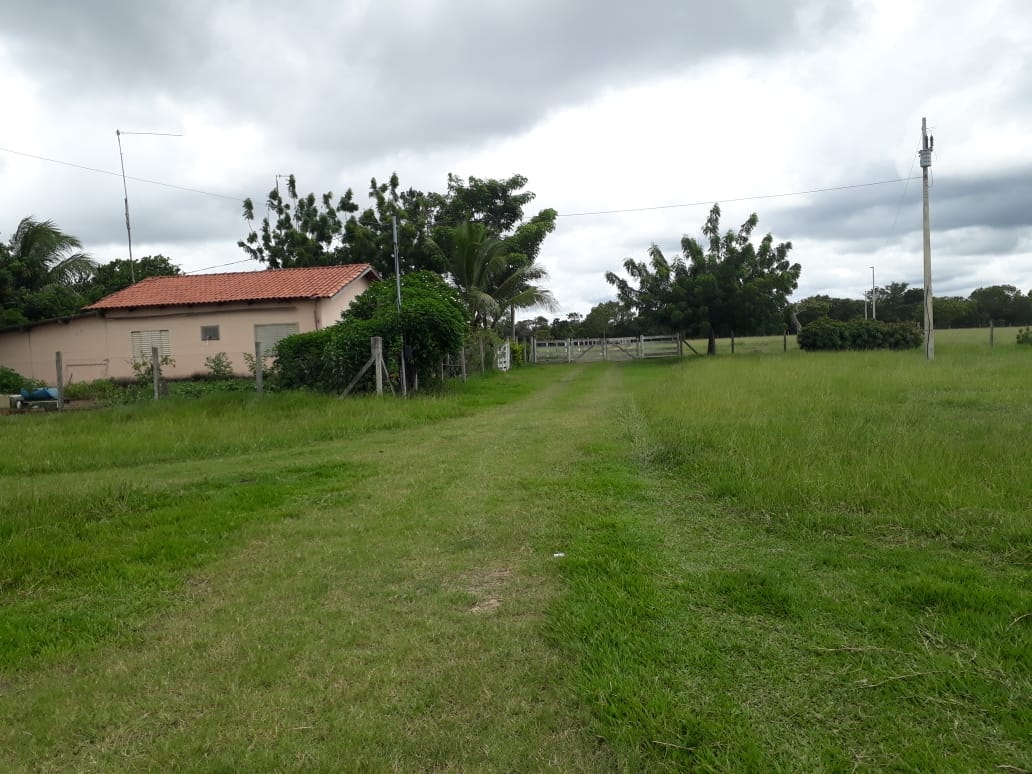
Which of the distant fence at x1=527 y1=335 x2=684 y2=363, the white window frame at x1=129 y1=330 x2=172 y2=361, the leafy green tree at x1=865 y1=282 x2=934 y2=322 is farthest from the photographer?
the leafy green tree at x1=865 y1=282 x2=934 y2=322

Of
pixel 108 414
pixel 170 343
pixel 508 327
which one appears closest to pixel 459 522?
pixel 108 414

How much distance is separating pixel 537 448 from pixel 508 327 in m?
25.8

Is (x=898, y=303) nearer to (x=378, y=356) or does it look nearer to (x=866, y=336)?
(x=866, y=336)

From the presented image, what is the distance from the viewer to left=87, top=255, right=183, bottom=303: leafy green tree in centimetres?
3334

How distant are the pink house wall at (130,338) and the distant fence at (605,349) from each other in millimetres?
17321

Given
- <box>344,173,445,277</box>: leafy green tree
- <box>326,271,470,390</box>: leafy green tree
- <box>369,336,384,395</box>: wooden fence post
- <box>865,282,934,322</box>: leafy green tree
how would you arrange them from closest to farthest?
1. <box>369,336,384,395</box>: wooden fence post
2. <box>326,271,470,390</box>: leafy green tree
3. <box>344,173,445,277</box>: leafy green tree
4. <box>865,282,934,322</box>: leafy green tree

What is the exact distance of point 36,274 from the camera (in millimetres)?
27078

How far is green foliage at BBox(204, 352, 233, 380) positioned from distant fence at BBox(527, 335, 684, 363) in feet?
61.4

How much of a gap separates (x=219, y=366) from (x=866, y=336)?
28.9 m

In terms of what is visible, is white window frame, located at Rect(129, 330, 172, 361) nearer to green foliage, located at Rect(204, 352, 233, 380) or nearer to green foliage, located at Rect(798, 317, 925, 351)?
green foliage, located at Rect(204, 352, 233, 380)

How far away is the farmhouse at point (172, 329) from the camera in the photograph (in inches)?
881

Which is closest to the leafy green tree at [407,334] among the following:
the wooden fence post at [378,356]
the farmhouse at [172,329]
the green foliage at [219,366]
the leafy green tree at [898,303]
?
the wooden fence post at [378,356]

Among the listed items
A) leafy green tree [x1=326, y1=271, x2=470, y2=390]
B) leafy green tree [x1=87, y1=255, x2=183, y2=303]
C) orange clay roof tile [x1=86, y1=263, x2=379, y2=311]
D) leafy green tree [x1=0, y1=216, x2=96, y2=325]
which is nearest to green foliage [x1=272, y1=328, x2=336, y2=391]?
leafy green tree [x1=326, y1=271, x2=470, y2=390]

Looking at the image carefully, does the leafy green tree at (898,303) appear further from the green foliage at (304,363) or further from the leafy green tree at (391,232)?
the green foliage at (304,363)
